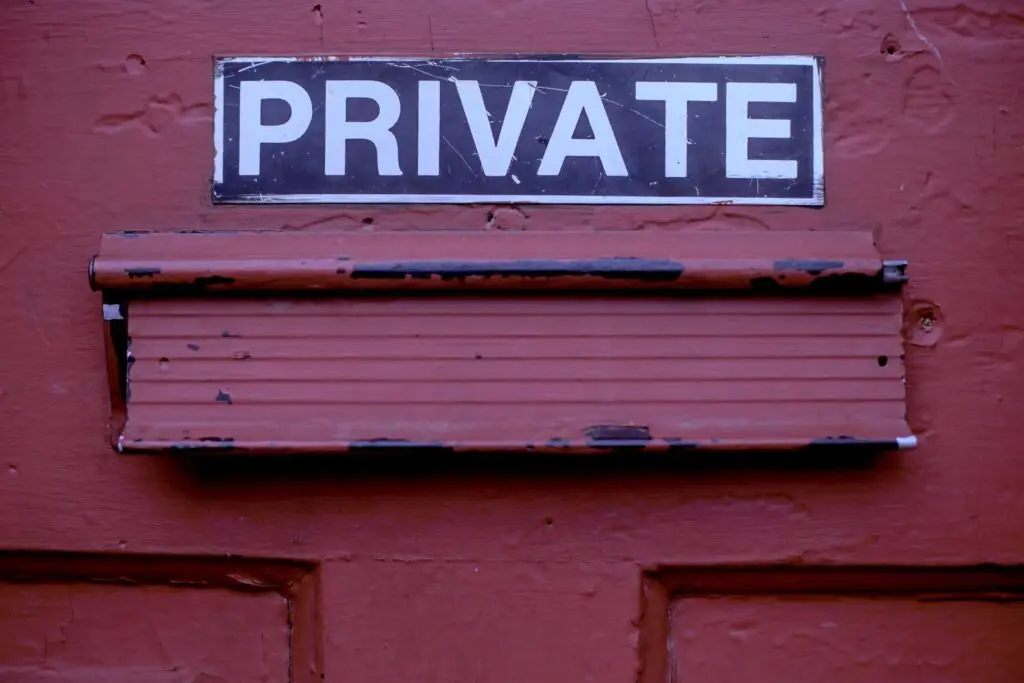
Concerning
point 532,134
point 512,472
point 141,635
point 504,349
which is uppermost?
point 532,134

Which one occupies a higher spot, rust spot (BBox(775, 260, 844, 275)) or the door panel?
rust spot (BBox(775, 260, 844, 275))

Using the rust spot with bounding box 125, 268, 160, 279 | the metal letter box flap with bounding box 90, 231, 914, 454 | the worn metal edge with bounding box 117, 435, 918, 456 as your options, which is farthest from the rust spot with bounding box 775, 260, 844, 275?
the rust spot with bounding box 125, 268, 160, 279

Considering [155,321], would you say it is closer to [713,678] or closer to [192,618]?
[192,618]

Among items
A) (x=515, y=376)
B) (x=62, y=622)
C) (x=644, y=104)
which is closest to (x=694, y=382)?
(x=515, y=376)

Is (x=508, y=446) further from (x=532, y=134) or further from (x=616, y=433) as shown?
(x=532, y=134)

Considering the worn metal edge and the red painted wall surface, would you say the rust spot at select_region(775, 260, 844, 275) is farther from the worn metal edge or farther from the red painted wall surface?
the worn metal edge

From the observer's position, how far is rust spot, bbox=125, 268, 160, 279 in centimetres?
80

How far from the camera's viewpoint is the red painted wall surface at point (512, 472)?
846mm

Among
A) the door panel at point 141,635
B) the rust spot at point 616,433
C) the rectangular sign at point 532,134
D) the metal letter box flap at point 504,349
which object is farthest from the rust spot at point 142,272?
the rust spot at point 616,433

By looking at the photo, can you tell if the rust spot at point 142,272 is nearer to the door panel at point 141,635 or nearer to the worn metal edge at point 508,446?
the worn metal edge at point 508,446

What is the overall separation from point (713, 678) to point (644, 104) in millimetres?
668

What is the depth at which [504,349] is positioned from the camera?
80 cm

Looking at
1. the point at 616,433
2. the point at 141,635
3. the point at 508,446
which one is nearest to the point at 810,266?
the point at 616,433

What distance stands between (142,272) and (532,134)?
457 millimetres
